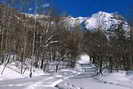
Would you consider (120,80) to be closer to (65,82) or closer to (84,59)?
(65,82)

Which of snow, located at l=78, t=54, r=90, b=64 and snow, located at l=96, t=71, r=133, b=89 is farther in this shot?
snow, located at l=78, t=54, r=90, b=64

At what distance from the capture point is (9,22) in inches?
1303

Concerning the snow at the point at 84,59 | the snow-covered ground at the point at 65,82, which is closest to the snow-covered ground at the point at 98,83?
the snow-covered ground at the point at 65,82

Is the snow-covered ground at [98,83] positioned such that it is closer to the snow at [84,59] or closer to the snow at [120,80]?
the snow at [120,80]

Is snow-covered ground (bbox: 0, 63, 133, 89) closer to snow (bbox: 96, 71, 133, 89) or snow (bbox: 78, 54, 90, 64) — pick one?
snow (bbox: 96, 71, 133, 89)

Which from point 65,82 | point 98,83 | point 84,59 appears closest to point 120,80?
point 98,83

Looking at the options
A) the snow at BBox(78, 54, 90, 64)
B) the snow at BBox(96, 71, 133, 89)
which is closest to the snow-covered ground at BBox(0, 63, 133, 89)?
the snow at BBox(96, 71, 133, 89)

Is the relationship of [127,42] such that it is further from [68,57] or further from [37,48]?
[68,57]

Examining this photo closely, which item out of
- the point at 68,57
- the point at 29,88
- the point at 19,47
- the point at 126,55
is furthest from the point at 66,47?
the point at 29,88

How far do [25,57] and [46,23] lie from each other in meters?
6.95

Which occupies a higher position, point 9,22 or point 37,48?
point 9,22

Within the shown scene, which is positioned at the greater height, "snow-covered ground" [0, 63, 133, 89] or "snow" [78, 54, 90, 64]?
"snow" [78, 54, 90, 64]

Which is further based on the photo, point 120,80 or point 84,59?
point 84,59

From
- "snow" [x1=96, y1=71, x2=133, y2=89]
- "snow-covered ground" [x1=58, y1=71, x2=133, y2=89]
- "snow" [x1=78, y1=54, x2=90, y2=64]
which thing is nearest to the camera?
"snow-covered ground" [x1=58, y1=71, x2=133, y2=89]
